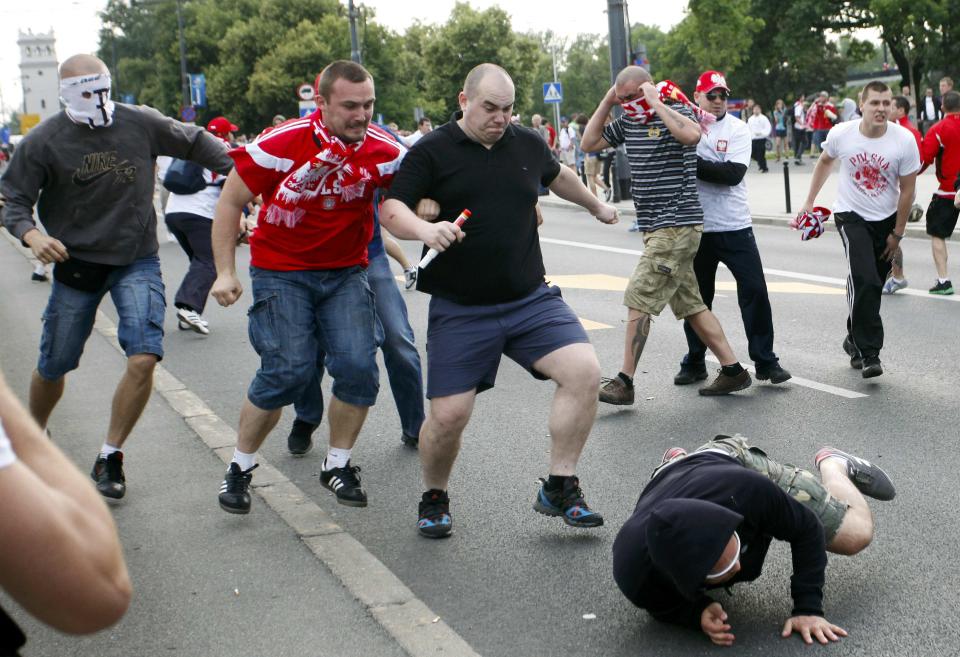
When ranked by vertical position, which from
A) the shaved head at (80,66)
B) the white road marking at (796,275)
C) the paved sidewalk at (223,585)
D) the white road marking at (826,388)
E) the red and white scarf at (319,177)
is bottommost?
the white road marking at (796,275)

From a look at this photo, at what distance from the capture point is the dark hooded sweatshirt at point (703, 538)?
11.8 feet

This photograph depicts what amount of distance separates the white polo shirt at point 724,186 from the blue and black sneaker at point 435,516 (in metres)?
3.23

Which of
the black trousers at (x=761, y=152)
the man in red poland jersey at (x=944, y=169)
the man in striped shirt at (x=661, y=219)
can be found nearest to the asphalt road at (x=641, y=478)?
the man in striped shirt at (x=661, y=219)

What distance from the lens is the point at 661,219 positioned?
24.3 feet

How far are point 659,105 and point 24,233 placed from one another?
3.37 meters

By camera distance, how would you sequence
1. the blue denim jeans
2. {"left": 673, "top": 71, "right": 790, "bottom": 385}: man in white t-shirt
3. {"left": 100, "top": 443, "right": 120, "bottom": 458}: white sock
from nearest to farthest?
{"left": 100, "top": 443, "right": 120, "bottom": 458}: white sock
the blue denim jeans
{"left": 673, "top": 71, "right": 790, "bottom": 385}: man in white t-shirt

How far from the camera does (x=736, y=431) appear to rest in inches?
264

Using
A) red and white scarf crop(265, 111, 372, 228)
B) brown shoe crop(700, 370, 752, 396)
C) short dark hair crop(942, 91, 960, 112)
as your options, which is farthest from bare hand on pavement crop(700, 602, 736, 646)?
short dark hair crop(942, 91, 960, 112)

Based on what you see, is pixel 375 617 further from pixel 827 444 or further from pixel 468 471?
pixel 827 444

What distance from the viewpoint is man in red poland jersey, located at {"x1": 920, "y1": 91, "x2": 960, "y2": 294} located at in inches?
454

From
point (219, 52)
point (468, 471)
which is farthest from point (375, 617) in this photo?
point (219, 52)

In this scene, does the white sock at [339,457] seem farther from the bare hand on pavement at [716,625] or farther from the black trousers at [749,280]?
the black trousers at [749,280]

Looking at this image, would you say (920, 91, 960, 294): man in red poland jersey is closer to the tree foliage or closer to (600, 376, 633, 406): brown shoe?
(600, 376, 633, 406): brown shoe

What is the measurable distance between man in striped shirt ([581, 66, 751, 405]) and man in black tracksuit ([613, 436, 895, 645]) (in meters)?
3.18
